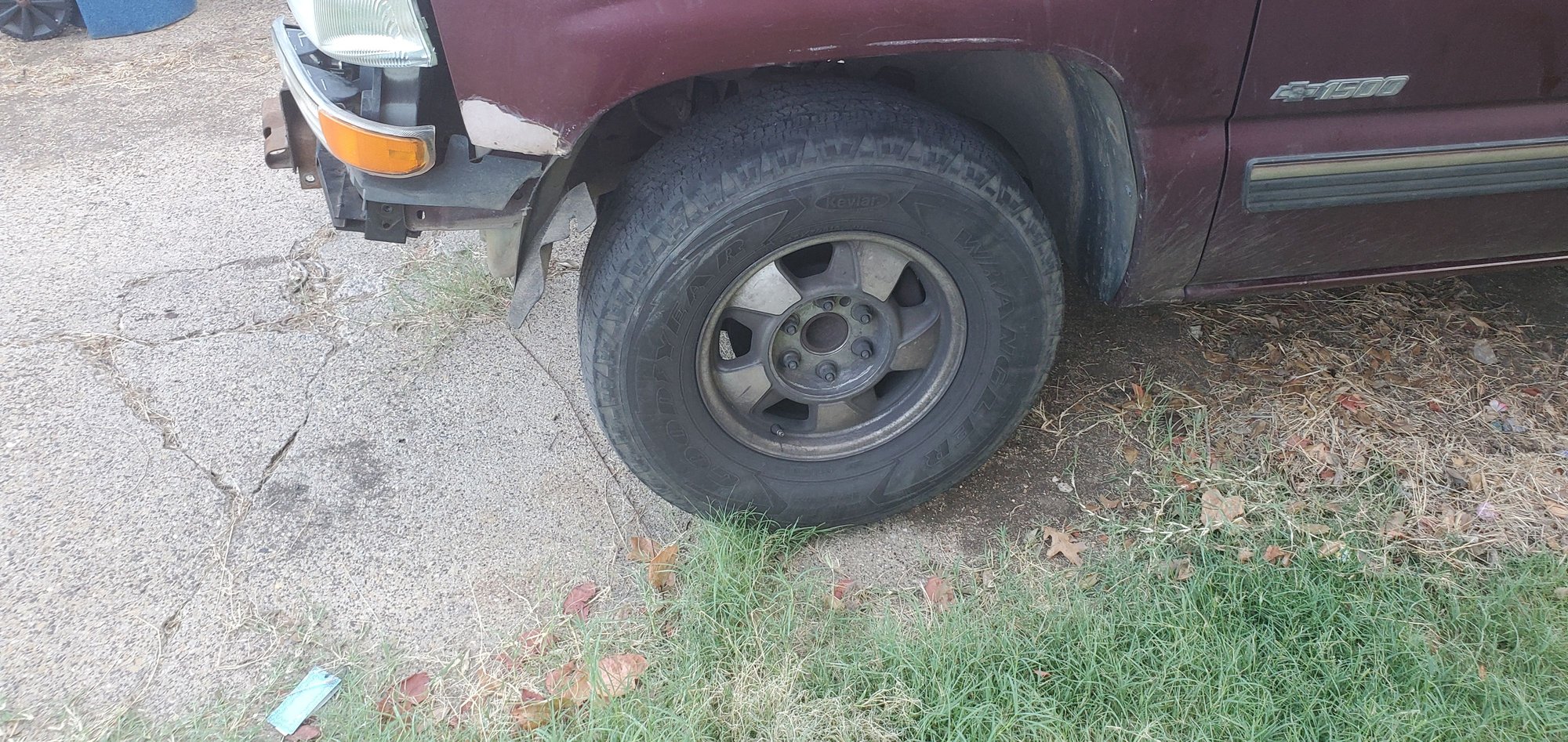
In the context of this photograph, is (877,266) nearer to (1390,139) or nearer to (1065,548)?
(1065,548)

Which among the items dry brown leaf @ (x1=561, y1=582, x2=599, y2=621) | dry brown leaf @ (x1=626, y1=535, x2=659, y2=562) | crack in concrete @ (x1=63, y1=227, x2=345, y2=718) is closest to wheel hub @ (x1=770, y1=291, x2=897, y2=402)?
dry brown leaf @ (x1=626, y1=535, x2=659, y2=562)

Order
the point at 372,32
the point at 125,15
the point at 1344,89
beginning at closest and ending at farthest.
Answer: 1. the point at 372,32
2. the point at 1344,89
3. the point at 125,15

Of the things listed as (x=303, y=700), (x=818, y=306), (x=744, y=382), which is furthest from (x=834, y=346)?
(x=303, y=700)

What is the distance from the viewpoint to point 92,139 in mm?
4359

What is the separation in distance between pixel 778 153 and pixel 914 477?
892 millimetres

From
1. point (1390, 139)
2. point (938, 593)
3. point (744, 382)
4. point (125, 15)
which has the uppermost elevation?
point (1390, 139)

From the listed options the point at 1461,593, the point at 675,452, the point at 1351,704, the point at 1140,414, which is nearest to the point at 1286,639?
the point at 1351,704

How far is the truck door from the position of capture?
5.91 ft

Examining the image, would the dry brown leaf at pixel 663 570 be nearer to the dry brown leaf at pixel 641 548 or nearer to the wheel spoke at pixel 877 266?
the dry brown leaf at pixel 641 548

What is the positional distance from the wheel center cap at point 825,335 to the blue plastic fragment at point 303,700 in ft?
4.26

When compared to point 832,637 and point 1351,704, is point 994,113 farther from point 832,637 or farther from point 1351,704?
point 1351,704

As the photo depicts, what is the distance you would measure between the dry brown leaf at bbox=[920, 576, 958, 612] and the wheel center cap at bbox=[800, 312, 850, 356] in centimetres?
60

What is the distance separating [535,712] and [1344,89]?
2.07 m

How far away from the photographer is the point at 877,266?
6.88ft
